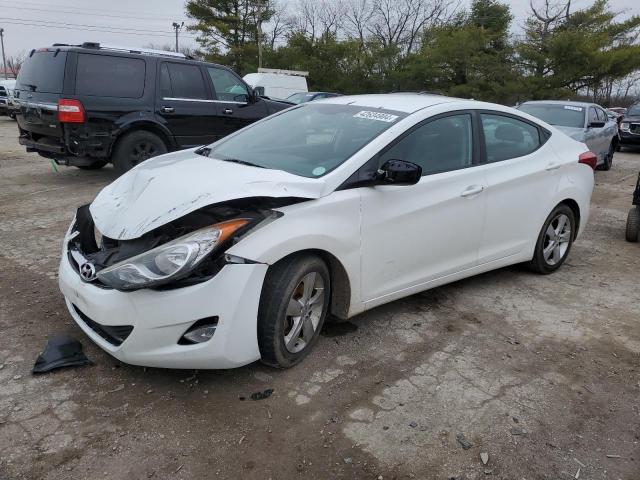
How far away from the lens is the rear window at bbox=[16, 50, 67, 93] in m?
7.22

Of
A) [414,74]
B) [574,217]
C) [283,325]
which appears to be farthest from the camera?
[414,74]

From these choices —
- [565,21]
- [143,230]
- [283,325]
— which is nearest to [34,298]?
[143,230]

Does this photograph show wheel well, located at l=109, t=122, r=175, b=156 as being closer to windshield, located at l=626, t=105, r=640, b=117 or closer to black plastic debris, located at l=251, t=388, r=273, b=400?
black plastic debris, located at l=251, t=388, r=273, b=400

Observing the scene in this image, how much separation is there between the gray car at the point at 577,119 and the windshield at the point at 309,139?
766cm

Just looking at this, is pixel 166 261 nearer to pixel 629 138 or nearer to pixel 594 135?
pixel 594 135

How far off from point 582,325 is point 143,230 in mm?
3174

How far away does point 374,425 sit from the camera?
2.73m

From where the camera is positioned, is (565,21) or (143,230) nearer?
(143,230)

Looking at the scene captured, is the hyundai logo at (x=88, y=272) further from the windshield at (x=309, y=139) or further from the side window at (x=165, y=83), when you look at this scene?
the side window at (x=165, y=83)

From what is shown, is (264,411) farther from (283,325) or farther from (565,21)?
(565,21)

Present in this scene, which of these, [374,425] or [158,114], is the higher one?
[158,114]

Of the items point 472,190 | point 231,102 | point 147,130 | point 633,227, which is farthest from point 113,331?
point 231,102

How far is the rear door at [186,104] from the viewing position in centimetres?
800

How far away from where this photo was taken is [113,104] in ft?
24.5
